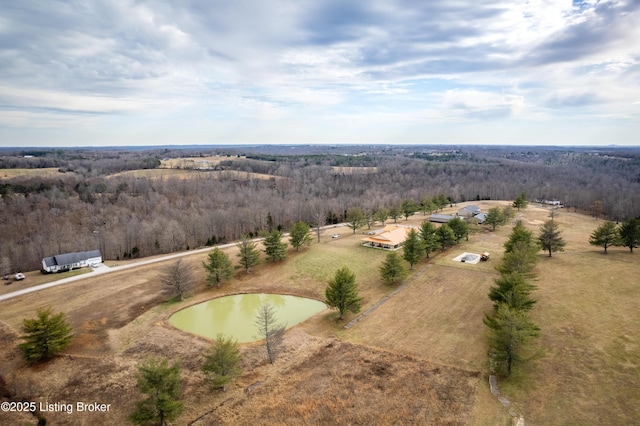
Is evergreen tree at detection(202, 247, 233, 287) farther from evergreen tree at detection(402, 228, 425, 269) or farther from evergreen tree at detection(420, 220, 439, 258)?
evergreen tree at detection(420, 220, 439, 258)

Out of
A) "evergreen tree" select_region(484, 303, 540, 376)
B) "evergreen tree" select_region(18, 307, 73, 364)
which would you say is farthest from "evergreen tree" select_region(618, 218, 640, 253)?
"evergreen tree" select_region(18, 307, 73, 364)

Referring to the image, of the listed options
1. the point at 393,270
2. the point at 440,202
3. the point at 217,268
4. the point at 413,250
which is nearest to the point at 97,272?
the point at 217,268

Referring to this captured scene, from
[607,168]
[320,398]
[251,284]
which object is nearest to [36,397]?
[320,398]

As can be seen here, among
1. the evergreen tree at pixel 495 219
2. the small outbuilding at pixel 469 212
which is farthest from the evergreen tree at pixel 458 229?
the small outbuilding at pixel 469 212

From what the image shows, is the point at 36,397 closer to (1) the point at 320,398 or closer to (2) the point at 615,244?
→ (1) the point at 320,398

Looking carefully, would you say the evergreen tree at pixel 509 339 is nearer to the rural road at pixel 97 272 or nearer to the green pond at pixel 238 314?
the green pond at pixel 238 314

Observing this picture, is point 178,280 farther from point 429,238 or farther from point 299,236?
point 429,238
